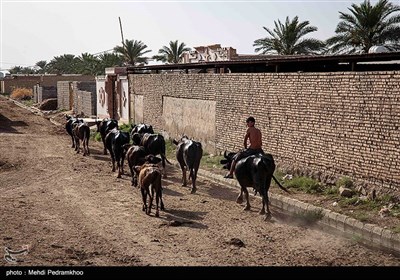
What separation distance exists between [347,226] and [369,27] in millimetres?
16355

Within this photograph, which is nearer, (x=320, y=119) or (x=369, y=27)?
(x=320, y=119)

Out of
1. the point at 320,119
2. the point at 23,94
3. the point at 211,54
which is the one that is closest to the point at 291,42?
the point at 211,54

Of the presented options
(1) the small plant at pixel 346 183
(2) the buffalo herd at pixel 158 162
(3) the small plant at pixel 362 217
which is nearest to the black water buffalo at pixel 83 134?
(2) the buffalo herd at pixel 158 162

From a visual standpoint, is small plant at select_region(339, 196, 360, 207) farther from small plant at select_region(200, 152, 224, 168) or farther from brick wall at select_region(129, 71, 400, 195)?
small plant at select_region(200, 152, 224, 168)

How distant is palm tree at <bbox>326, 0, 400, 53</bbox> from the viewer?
23.3 metres

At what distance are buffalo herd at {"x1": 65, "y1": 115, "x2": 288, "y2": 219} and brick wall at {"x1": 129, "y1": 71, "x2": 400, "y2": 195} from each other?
1.78m

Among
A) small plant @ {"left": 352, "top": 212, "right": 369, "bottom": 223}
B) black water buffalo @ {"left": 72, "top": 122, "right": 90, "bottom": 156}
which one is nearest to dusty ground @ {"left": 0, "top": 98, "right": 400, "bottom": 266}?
small plant @ {"left": 352, "top": 212, "right": 369, "bottom": 223}

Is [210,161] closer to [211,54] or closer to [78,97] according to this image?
[211,54]

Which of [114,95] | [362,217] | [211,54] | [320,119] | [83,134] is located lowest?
[362,217]

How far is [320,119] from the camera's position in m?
13.1

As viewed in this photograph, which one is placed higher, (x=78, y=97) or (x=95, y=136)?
(x=78, y=97)

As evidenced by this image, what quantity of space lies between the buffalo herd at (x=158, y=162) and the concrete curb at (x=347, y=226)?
503 millimetres

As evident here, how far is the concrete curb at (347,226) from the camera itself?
912 centimetres
